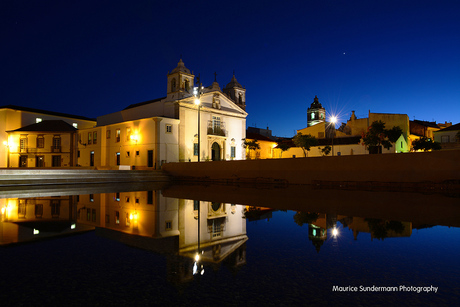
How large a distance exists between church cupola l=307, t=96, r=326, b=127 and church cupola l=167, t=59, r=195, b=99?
237 feet

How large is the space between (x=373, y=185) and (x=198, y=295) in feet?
47.0

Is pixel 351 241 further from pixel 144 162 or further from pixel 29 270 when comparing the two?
pixel 144 162

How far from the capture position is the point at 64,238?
5730mm

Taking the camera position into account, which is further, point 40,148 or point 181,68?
point 40,148

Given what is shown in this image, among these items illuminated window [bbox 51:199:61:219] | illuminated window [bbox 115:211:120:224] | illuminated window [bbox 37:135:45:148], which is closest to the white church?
illuminated window [bbox 37:135:45:148]

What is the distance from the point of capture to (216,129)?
121ft

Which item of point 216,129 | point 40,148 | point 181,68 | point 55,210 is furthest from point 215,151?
point 55,210

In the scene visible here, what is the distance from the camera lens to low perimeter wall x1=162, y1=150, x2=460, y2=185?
45.1 ft

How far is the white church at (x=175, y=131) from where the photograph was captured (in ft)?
104

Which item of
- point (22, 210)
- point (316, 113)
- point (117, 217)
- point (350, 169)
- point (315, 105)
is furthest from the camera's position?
point (315, 105)

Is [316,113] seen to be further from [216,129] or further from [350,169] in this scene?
[350,169]

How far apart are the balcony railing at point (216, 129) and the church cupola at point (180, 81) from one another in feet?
14.3

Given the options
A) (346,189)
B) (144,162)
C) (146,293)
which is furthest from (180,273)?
(144,162)

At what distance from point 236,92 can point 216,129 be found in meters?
7.49
